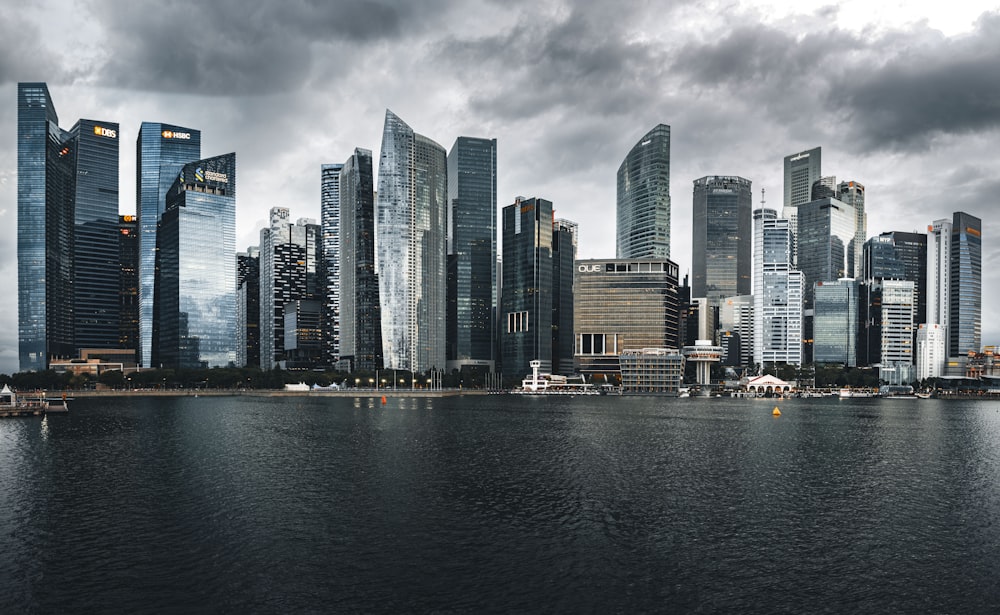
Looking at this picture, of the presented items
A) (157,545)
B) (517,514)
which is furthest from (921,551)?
(157,545)

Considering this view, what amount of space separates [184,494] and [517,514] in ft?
119

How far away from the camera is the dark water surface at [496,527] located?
4322cm

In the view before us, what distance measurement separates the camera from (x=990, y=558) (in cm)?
5144

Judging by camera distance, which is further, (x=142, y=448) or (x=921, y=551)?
(x=142, y=448)

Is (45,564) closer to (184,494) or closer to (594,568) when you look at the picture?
(184,494)

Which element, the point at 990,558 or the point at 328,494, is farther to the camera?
the point at 328,494

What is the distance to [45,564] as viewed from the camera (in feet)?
159

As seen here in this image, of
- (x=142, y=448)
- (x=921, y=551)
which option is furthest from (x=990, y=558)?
(x=142, y=448)

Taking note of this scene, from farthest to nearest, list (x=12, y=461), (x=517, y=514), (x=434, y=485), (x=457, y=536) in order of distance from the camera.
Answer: (x=12, y=461), (x=434, y=485), (x=517, y=514), (x=457, y=536)

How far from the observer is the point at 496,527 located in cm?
5894

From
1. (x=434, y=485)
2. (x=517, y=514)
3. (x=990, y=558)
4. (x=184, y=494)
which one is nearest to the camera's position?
(x=990, y=558)

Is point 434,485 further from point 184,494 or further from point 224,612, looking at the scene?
point 224,612

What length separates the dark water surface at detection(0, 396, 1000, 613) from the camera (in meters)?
43.2

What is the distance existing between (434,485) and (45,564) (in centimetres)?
3888
